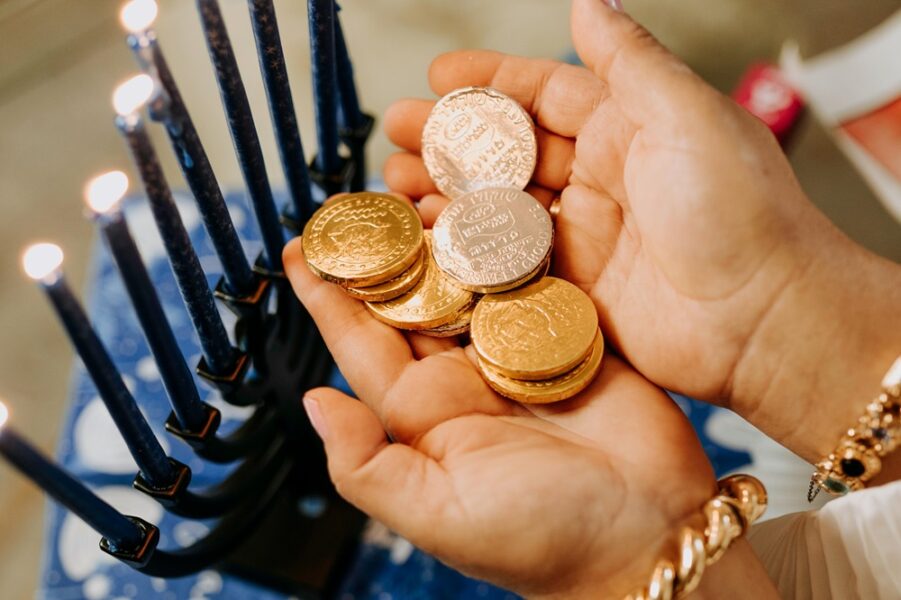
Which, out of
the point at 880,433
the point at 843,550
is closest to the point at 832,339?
the point at 880,433

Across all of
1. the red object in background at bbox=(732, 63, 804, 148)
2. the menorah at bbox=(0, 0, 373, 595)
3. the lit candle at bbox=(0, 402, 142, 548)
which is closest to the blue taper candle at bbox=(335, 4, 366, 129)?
the menorah at bbox=(0, 0, 373, 595)

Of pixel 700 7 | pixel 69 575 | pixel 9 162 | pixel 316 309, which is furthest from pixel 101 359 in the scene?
pixel 700 7

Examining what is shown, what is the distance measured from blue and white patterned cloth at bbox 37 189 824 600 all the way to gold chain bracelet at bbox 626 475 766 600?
0.95ft

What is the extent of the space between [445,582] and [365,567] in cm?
10

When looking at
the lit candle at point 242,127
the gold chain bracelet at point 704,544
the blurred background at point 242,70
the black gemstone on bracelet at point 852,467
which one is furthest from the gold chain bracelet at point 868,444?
the blurred background at point 242,70

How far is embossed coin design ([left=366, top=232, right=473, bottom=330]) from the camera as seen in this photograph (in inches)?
28.2

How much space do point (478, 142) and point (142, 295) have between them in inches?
19.4

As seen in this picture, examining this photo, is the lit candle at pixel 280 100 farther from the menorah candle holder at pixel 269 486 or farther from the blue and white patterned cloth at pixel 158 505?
the blue and white patterned cloth at pixel 158 505

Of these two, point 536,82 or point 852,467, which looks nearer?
point 852,467

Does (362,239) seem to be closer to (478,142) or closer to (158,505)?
(478,142)

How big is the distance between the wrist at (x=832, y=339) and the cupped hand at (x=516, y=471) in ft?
0.34

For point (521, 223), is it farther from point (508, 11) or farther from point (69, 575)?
point (508, 11)

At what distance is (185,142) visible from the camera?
51 cm

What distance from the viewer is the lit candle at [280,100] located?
1.90 feet
